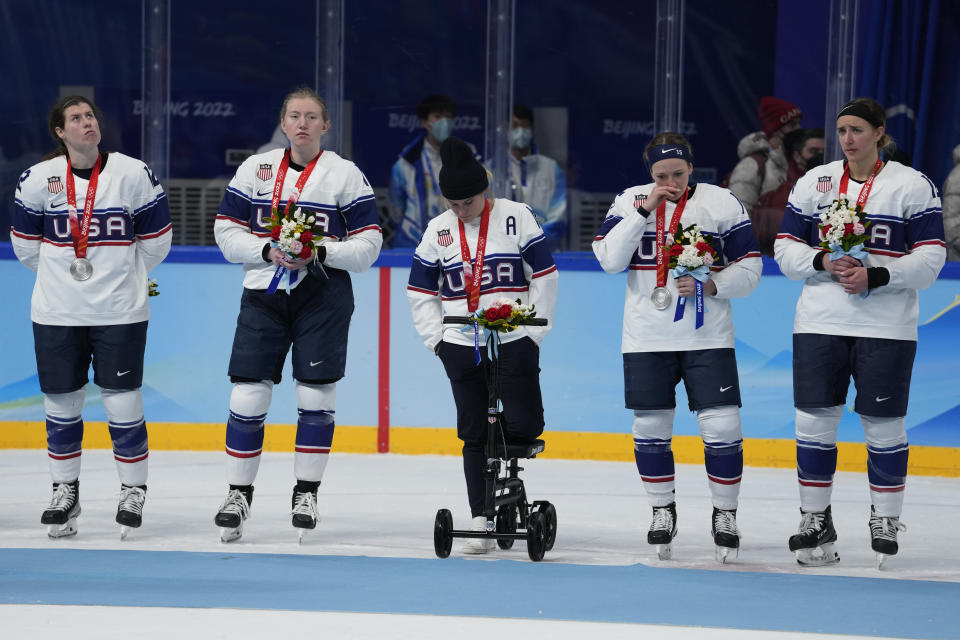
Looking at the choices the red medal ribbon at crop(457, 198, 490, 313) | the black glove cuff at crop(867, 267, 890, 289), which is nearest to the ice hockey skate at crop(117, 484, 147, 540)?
the red medal ribbon at crop(457, 198, 490, 313)

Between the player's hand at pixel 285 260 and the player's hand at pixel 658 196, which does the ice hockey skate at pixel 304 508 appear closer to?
the player's hand at pixel 285 260

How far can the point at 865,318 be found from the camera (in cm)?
478

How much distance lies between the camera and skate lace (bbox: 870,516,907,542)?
4809 mm

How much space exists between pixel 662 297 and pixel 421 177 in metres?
3.59

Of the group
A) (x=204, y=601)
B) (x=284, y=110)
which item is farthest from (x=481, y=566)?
(x=284, y=110)

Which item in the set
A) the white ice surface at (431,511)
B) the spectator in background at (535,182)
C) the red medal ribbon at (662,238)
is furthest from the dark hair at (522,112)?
the red medal ribbon at (662,238)

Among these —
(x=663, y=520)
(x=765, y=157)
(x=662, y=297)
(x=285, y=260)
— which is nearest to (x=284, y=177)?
(x=285, y=260)

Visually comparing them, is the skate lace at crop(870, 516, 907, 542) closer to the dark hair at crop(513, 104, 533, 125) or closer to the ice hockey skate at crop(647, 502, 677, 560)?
the ice hockey skate at crop(647, 502, 677, 560)

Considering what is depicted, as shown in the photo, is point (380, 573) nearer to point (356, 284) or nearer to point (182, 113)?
point (356, 284)

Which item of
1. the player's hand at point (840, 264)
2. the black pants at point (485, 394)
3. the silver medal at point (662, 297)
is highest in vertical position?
the player's hand at point (840, 264)

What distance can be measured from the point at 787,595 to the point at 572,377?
303cm

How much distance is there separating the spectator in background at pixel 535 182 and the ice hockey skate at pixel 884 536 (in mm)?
3313

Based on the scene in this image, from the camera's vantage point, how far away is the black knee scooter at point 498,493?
4.80m

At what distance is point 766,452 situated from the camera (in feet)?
23.2
